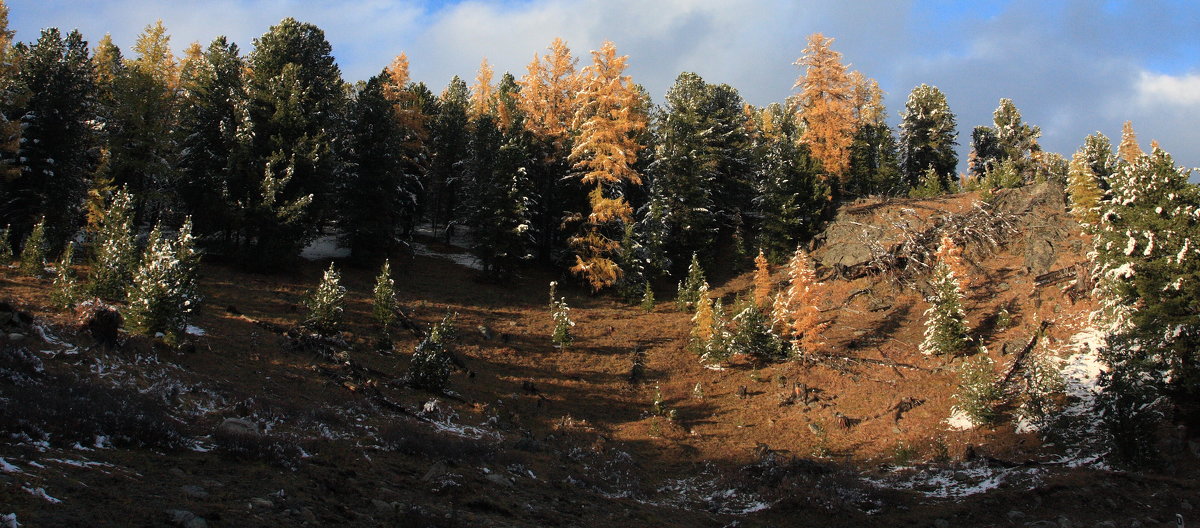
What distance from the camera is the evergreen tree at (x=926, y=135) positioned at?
185 feet

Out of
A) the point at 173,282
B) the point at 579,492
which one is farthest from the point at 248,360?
the point at 579,492

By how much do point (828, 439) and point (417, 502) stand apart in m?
16.8

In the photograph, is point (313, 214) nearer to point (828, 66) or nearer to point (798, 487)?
point (798, 487)

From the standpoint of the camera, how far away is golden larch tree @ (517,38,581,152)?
142ft

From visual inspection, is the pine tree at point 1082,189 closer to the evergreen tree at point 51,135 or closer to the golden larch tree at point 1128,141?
the golden larch tree at point 1128,141

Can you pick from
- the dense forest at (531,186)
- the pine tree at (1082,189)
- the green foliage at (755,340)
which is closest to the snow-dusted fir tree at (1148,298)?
the dense forest at (531,186)

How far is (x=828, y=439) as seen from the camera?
2238 cm

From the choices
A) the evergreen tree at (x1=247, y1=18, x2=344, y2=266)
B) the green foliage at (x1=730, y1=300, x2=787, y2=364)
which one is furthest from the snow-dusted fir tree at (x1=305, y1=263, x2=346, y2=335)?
the green foliage at (x1=730, y1=300, x2=787, y2=364)

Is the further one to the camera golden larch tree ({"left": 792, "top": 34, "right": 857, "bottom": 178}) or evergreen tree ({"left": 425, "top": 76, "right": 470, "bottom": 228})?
evergreen tree ({"left": 425, "top": 76, "right": 470, "bottom": 228})

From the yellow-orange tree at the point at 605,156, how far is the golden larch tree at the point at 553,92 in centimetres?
496

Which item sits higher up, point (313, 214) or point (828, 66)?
point (828, 66)

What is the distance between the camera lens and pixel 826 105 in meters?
44.4

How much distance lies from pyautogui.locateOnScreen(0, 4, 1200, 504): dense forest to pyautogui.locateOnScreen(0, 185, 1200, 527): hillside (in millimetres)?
1607

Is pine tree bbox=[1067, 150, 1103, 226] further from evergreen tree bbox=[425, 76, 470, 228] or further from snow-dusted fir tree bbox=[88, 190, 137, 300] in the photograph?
snow-dusted fir tree bbox=[88, 190, 137, 300]
